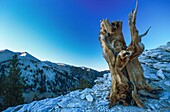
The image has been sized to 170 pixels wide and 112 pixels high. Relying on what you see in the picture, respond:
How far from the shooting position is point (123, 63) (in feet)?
30.2

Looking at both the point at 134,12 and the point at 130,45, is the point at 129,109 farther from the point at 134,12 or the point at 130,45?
the point at 134,12

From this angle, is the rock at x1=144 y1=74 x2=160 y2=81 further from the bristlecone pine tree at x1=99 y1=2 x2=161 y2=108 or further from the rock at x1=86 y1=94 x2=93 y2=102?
the rock at x1=86 y1=94 x2=93 y2=102

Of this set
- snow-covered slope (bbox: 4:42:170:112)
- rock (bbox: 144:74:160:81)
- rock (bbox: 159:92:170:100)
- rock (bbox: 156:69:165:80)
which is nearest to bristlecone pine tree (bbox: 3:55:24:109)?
snow-covered slope (bbox: 4:42:170:112)

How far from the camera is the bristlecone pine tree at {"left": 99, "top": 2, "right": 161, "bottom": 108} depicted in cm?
913

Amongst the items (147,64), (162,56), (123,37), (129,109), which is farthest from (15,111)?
(162,56)

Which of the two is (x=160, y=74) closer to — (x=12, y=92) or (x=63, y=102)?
(x=63, y=102)

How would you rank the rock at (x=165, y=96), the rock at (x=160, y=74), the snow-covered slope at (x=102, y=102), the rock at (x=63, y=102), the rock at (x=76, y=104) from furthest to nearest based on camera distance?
the rock at (x=160, y=74), the rock at (x=63, y=102), the rock at (x=76, y=104), the rock at (x=165, y=96), the snow-covered slope at (x=102, y=102)

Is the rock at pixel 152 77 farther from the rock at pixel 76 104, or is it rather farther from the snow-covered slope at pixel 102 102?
the rock at pixel 76 104

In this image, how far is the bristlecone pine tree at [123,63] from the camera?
29.9ft

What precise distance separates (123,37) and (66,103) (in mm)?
5315

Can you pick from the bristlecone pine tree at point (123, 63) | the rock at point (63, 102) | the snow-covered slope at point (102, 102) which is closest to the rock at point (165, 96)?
the snow-covered slope at point (102, 102)

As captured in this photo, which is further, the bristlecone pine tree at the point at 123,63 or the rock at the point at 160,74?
→ the rock at the point at 160,74

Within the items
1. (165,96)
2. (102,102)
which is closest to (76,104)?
(102,102)

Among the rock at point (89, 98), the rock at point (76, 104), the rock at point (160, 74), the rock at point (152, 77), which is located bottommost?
the rock at point (76, 104)
